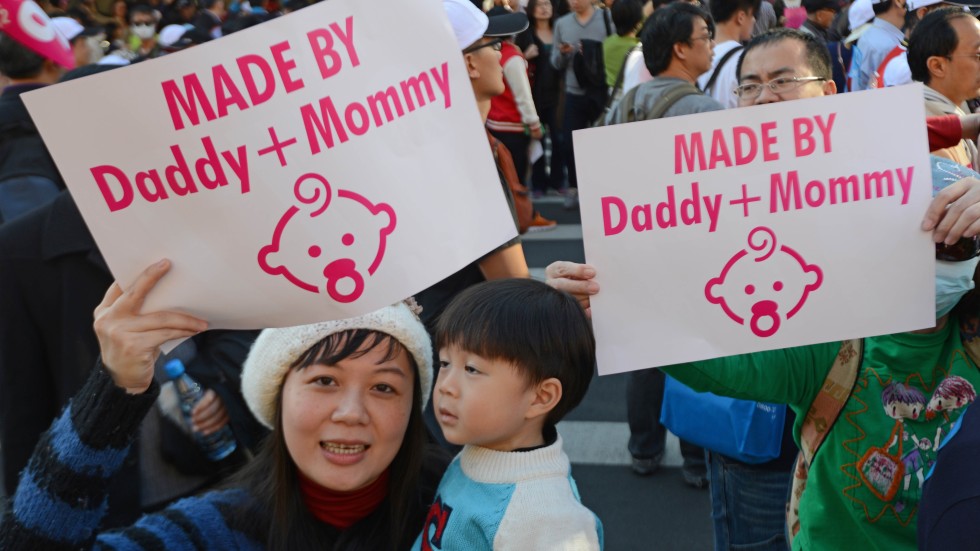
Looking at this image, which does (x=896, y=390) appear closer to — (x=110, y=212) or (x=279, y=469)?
(x=279, y=469)

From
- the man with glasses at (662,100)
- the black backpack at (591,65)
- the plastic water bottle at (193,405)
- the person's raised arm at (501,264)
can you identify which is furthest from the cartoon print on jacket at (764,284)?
the black backpack at (591,65)

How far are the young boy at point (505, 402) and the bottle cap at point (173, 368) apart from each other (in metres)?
0.60

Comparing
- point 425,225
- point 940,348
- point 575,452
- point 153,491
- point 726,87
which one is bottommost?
point 575,452

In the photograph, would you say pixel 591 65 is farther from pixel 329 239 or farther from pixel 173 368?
pixel 329 239

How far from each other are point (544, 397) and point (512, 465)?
0.46ft

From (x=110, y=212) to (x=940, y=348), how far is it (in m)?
1.44

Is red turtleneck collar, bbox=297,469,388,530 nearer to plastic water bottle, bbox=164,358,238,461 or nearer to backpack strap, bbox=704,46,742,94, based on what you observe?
plastic water bottle, bbox=164,358,238,461

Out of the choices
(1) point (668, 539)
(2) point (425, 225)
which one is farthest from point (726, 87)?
(2) point (425, 225)

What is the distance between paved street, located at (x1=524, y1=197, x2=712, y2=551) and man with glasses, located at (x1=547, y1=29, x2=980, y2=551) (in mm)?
2257

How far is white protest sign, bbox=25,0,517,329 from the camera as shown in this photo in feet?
5.10

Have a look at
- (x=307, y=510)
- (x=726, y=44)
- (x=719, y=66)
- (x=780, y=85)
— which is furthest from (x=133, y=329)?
(x=726, y=44)

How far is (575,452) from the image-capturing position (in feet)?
16.6

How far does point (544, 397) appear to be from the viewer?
6.15 feet

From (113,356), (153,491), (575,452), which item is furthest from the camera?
(575,452)
